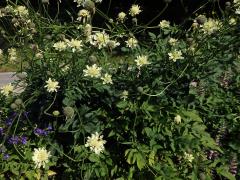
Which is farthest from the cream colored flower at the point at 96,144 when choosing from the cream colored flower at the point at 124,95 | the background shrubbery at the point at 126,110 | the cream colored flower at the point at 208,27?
the cream colored flower at the point at 208,27

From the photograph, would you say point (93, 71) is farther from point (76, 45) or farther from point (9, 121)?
point (9, 121)

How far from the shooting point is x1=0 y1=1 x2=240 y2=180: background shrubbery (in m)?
2.94

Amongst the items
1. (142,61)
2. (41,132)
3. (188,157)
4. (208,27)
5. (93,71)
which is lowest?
(188,157)

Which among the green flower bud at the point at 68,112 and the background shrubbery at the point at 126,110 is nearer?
the green flower bud at the point at 68,112

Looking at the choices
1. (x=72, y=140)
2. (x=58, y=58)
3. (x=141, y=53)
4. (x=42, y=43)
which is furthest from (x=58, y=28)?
(x=72, y=140)

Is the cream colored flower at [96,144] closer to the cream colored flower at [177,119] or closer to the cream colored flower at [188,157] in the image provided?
the cream colored flower at [177,119]

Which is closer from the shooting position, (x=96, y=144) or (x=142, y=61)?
(x=96, y=144)

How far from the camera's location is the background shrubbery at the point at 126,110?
2.94 meters

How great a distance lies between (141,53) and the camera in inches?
129

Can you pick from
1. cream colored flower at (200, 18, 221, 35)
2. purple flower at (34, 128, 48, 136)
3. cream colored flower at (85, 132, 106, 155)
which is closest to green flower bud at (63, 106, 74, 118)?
cream colored flower at (85, 132, 106, 155)

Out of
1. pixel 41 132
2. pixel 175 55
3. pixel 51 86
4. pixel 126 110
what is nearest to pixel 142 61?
pixel 175 55

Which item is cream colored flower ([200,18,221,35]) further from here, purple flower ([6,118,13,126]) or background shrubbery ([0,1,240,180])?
purple flower ([6,118,13,126])

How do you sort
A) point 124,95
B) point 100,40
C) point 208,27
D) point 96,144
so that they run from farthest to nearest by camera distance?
point 208,27
point 124,95
point 100,40
point 96,144

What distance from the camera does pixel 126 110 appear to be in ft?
9.97
